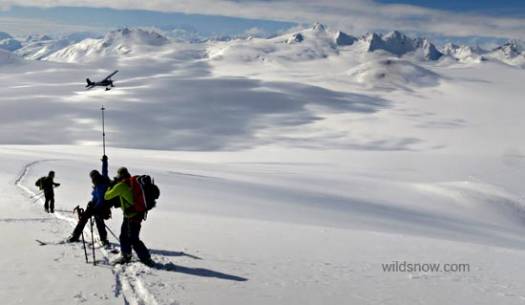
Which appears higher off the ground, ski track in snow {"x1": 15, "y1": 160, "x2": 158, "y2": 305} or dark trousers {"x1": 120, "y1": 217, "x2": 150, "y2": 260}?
dark trousers {"x1": 120, "y1": 217, "x2": 150, "y2": 260}

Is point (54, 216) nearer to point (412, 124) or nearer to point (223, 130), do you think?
point (223, 130)

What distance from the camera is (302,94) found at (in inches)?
6511

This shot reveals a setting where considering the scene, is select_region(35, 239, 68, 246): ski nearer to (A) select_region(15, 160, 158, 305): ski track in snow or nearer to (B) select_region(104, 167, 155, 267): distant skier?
(A) select_region(15, 160, 158, 305): ski track in snow

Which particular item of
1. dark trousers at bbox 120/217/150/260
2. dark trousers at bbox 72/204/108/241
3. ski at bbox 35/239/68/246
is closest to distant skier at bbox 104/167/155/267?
dark trousers at bbox 120/217/150/260

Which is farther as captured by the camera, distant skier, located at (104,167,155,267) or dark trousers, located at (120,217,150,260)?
dark trousers, located at (120,217,150,260)

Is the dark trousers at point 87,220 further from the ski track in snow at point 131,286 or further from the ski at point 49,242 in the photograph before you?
the ski track in snow at point 131,286

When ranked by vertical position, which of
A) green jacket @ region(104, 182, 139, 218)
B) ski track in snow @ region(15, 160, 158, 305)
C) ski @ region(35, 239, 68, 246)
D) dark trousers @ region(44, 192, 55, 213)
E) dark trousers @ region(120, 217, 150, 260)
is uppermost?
green jacket @ region(104, 182, 139, 218)

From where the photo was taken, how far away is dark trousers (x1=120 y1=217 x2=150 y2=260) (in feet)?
29.1

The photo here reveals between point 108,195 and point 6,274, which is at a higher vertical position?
point 108,195

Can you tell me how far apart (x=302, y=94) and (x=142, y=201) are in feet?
521

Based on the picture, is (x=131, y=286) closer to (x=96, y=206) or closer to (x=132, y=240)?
(x=132, y=240)

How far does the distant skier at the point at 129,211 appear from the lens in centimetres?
865

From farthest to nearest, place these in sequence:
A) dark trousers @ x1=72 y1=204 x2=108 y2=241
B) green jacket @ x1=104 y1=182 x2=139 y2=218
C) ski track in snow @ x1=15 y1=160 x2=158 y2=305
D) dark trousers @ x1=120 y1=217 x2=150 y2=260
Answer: dark trousers @ x1=72 y1=204 x2=108 y2=241, dark trousers @ x1=120 y1=217 x2=150 y2=260, green jacket @ x1=104 y1=182 x2=139 y2=218, ski track in snow @ x1=15 y1=160 x2=158 y2=305

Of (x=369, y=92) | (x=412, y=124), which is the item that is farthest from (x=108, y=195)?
(x=369, y=92)
